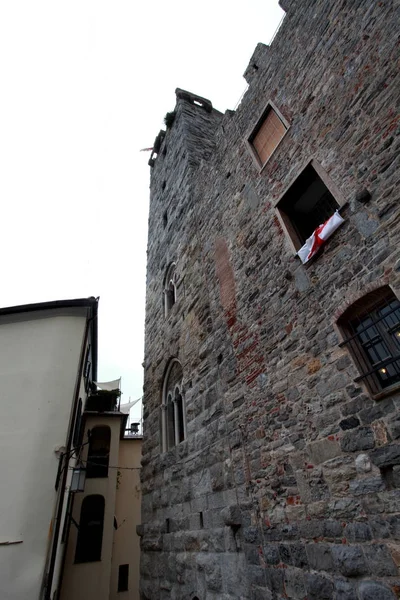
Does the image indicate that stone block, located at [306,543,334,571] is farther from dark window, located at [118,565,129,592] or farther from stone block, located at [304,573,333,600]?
dark window, located at [118,565,129,592]

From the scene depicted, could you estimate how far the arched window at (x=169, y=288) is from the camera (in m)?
8.45

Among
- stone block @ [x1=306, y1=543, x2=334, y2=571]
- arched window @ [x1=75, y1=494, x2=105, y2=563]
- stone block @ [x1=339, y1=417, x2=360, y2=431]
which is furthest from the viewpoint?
arched window @ [x1=75, y1=494, x2=105, y2=563]

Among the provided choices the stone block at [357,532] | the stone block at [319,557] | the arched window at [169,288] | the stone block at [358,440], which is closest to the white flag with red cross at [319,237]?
the stone block at [358,440]

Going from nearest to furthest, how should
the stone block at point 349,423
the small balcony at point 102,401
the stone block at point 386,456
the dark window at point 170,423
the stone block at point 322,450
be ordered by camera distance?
the stone block at point 386,456, the stone block at point 349,423, the stone block at point 322,450, the dark window at point 170,423, the small balcony at point 102,401

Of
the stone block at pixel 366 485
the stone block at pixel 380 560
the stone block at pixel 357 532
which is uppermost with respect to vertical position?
the stone block at pixel 366 485

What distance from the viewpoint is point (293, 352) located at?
13.5 ft

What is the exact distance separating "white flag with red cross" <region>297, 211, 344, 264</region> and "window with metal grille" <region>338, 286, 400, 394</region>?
963 millimetres

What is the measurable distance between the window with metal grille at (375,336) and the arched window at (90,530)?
1114 centimetres

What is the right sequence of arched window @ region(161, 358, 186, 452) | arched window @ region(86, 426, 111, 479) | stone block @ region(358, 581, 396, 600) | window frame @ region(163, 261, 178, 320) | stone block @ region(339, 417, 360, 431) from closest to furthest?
1. stone block @ region(358, 581, 396, 600)
2. stone block @ region(339, 417, 360, 431)
3. arched window @ region(161, 358, 186, 452)
4. window frame @ region(163, 261, 178, 320)
5. arched window @ region(86, 426, 111, 479)

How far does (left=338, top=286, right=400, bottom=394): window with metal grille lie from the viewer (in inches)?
126

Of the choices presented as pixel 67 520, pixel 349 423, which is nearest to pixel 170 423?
pixel 349 423

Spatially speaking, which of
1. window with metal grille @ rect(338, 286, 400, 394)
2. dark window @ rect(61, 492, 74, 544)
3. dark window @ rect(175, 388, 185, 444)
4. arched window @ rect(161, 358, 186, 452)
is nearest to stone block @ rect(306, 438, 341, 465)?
window with metal grille @ rect(338, 286, 400, 394)

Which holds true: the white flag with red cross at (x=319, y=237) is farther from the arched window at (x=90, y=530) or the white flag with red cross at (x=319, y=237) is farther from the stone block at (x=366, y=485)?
the arched window at (x=90, y=530)

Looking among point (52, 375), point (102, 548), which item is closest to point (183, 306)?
point (52, 375)
